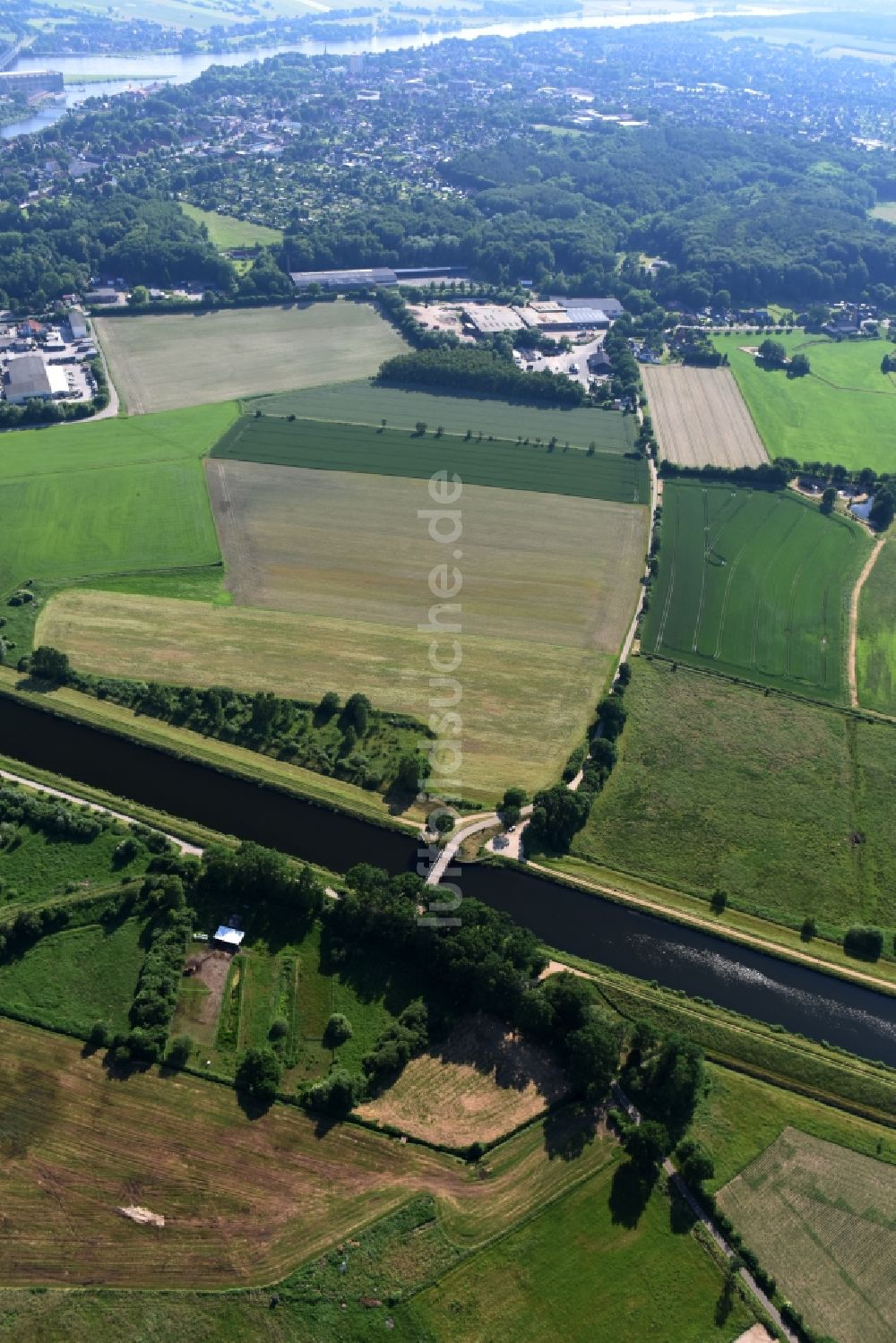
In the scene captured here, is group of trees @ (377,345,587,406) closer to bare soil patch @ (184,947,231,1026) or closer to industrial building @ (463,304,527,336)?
industrial building @ (463,304,527,336)

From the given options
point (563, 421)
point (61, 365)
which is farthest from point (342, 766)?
point (61, 365)

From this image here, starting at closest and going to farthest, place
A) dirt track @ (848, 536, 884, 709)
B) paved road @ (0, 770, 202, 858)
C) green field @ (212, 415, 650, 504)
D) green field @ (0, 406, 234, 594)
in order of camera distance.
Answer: paved road @ (0, 770, 202, 858)
dirt track @ (848, 536, 884, 709)
green field @ (0, 406, 234, 594)
green field @ (212, 415, 650, 504)

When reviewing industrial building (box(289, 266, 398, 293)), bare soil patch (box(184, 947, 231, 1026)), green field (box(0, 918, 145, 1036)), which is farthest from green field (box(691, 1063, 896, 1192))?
industrial building (box(289, 266, 398, 293))

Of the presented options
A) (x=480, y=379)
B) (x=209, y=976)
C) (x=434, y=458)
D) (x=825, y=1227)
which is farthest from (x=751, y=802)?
(x=480, y=379)

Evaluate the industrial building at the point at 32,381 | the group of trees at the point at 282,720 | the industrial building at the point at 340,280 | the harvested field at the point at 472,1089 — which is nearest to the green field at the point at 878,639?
the group of trees at the point at 282,720

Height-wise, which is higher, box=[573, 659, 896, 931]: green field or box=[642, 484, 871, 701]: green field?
box=[642, 484, 871, 701]: green field

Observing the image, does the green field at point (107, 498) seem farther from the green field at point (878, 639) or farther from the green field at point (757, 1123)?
the green field at point (757, 1123)

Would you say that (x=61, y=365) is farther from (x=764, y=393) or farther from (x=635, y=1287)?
(x=635, y=1287)
